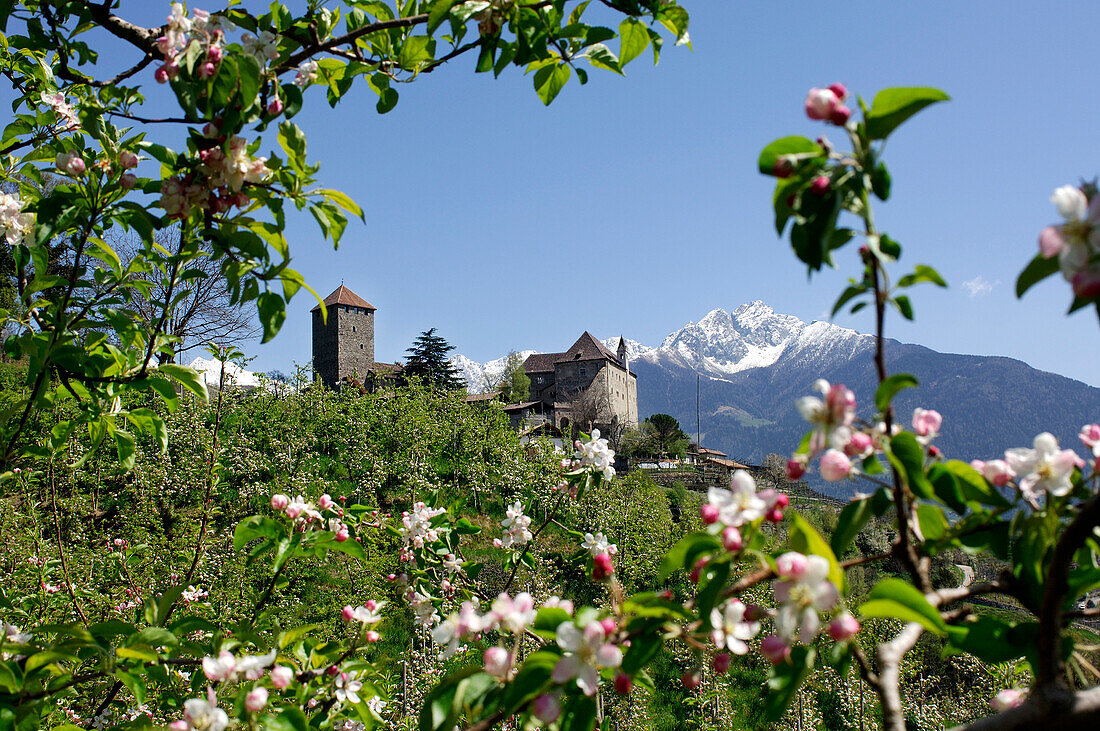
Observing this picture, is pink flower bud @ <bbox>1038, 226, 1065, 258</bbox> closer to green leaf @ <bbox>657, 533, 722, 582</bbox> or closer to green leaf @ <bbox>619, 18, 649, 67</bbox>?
green leaf @ <bbox>657, 533, 722, 582</bbox>

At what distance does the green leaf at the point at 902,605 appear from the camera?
2.02 feet

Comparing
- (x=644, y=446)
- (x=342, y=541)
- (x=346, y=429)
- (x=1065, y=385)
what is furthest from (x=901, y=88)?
(x=1065, y=385)

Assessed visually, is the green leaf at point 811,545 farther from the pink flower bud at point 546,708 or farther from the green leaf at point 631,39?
the green leaf at point 631,39

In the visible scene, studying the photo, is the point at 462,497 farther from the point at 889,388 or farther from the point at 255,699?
the point at 889,388

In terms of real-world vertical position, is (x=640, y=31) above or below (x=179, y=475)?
above

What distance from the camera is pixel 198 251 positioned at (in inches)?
58.5

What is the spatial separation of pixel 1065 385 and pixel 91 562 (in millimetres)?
229595

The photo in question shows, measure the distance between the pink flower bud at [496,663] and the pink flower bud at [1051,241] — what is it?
72cm

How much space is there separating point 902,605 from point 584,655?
0.34 meters

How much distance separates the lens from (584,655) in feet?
2.42

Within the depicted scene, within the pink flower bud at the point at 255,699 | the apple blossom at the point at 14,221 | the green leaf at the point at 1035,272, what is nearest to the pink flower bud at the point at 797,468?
the green leaf at the point at 1035,272

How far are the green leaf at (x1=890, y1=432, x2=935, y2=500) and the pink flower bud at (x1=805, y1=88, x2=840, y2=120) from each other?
1.20 feet

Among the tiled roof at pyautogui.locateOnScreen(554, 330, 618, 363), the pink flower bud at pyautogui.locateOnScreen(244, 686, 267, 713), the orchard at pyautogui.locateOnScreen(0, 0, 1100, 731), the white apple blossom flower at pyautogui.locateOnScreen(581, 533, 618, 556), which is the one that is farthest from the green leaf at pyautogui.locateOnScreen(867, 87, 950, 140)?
the tiled roof at pyautogui.locateOnScreen(554, 330, 618, 363)

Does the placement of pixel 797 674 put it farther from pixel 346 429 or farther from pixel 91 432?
pixel 346 429
